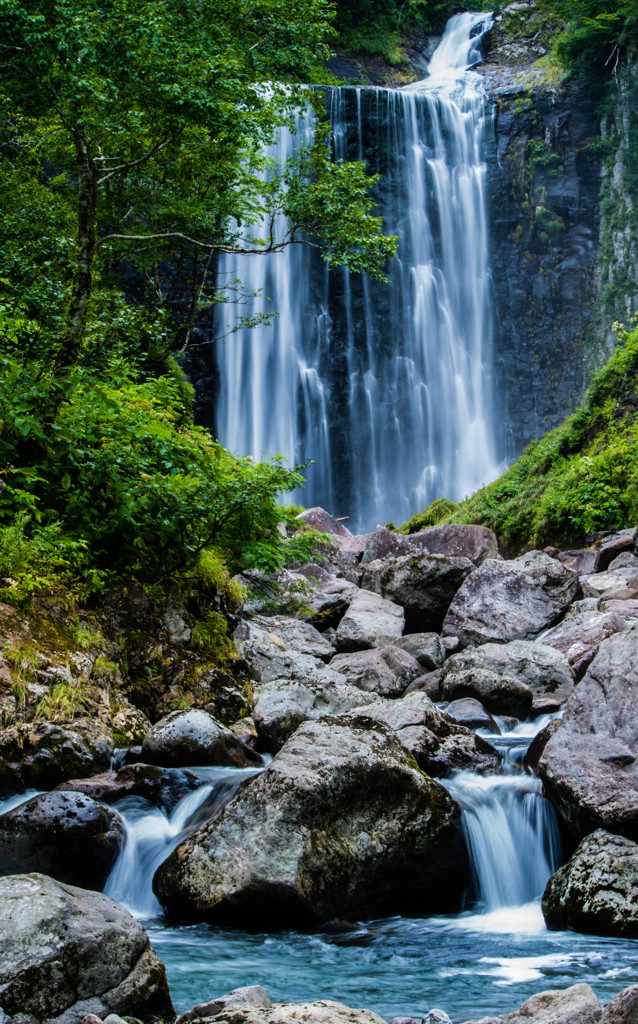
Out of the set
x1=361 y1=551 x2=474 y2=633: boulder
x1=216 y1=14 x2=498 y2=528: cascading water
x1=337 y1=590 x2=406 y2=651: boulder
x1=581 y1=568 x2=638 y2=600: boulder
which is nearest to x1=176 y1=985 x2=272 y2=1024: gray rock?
x1=337 y1=590 x2=406 y2=651: boulder

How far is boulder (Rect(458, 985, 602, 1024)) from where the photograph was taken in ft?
8.07

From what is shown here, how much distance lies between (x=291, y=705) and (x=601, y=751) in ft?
10.5

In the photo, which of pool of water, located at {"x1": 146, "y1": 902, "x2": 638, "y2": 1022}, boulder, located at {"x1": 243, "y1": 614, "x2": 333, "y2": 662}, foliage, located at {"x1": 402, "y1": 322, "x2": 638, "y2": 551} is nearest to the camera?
pool of water, located at {"x1": 146, "y1": 902, "x2": 638, "y2": 1022}

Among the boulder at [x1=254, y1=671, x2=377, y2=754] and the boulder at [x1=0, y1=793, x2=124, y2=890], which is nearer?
the boulder at [x1=0, y1=793, x2=124, y2=890]

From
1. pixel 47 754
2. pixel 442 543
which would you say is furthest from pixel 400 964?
pixel 442 543

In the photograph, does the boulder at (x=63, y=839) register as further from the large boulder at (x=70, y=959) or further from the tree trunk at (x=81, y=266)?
the tree trunk at (x=81, y=266)

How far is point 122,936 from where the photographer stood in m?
3.13

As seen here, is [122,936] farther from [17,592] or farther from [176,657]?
[176,657]

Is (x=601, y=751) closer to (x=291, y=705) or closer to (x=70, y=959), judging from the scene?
(x=291, y=705)

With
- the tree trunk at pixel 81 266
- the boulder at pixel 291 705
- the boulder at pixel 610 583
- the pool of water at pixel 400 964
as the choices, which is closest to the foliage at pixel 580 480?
the boulder at pixel 610 583

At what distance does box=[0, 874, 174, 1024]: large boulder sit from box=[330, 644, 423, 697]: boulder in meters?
6.67

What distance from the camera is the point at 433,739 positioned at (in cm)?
666

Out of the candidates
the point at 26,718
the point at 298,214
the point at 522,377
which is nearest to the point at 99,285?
the point at 298,214

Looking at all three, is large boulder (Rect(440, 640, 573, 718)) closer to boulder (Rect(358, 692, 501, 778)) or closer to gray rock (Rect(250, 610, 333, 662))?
boulder (Rect(358, 692, 501, 778))
